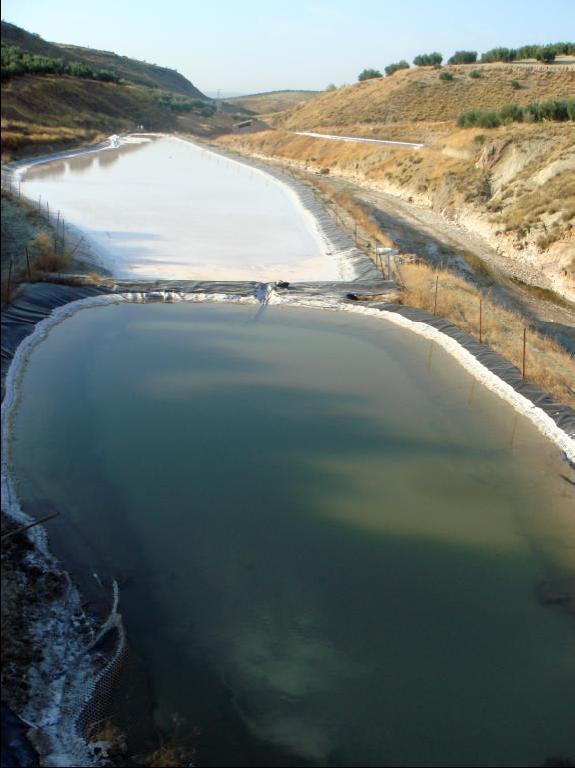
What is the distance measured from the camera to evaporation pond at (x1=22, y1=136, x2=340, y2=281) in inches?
559

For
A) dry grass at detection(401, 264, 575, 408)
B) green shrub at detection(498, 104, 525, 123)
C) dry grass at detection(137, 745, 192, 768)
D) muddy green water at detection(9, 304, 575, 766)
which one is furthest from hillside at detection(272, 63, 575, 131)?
dry grass at detection(137, 745, 192, 768)

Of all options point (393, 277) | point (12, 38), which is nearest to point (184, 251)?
point (393, 277)

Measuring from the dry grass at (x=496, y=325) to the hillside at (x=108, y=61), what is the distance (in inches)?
1762

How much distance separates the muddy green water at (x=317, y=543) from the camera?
442 centimetres

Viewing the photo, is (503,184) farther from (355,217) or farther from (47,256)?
(47,256)

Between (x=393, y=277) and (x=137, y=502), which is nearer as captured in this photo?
(x=137, y=502)

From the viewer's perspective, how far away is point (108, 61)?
79.1 metres

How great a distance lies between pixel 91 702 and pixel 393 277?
10.2 metres

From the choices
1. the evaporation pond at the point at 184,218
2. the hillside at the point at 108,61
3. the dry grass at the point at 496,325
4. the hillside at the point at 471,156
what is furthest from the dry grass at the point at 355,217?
the hillside at the point at 108,61

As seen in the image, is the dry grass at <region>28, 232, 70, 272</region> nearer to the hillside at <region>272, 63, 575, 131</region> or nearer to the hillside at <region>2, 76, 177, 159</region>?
the hillside at <region>2, 76, 177, 159</region>

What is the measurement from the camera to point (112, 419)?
7.97 meters

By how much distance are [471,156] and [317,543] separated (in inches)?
836

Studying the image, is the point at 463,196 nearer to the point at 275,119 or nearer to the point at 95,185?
the point at 95,185

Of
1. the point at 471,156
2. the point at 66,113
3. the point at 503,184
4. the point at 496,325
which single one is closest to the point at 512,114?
the point at 471,156
